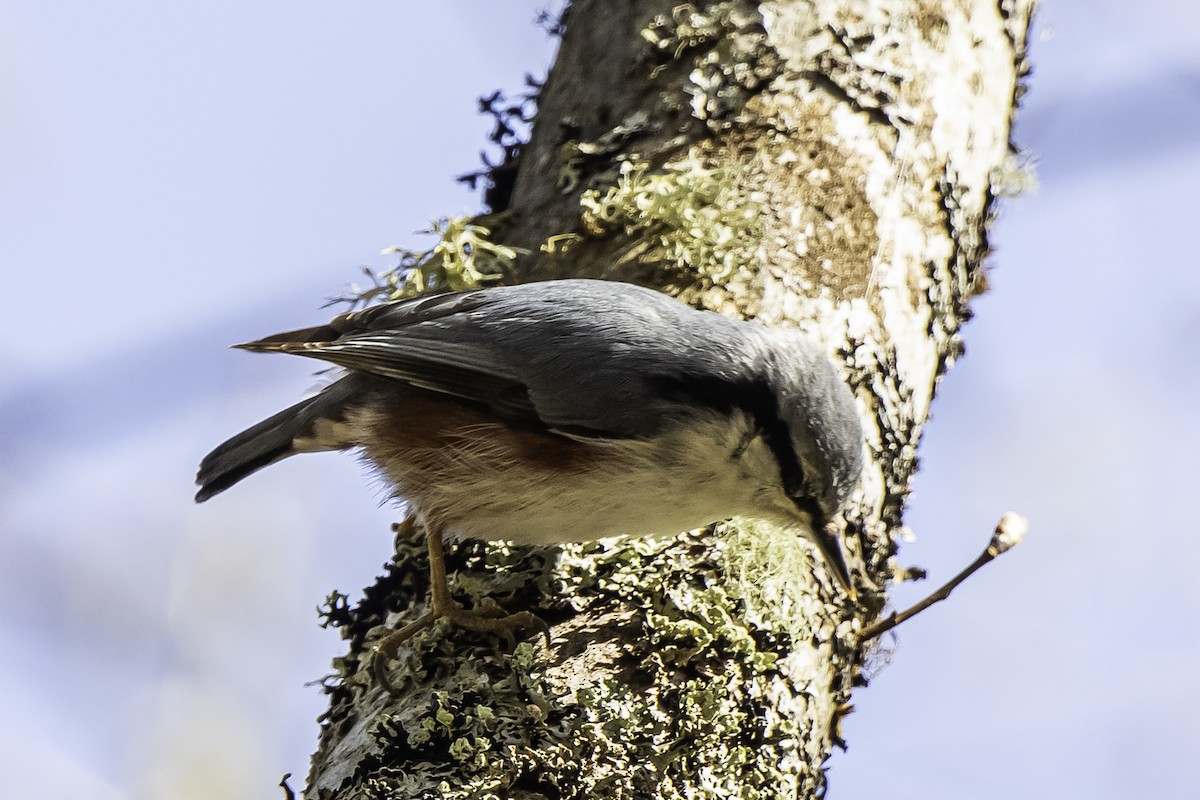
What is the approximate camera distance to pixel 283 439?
8.45ft

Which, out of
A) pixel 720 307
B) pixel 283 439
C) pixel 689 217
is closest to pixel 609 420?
pixel 720 307

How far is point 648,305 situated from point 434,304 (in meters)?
0.48

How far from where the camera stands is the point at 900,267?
8.52ft

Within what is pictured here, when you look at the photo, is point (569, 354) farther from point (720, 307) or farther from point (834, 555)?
point (834, 555)

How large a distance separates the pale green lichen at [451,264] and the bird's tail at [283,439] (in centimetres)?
29

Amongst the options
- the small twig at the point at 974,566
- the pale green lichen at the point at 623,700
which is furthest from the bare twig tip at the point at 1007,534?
the pale green lichen at the point at 623,700

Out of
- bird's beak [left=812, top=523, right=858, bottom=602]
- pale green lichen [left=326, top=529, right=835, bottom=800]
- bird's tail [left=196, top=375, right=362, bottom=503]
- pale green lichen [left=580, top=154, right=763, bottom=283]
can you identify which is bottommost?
pale green lichen [left=326, top=529, right=835, bottom=800]

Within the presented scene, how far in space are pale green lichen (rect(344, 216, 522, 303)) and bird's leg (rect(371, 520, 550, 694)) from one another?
759 millimetres

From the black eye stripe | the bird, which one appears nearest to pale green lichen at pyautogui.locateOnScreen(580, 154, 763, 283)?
the bird

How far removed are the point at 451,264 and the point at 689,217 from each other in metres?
0.59

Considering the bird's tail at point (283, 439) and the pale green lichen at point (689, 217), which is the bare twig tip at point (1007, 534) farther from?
the bird's tail at point (283, 439)

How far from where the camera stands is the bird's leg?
209 cm

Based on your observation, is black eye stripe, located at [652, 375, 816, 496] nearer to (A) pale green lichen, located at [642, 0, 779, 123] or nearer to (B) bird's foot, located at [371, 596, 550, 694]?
(B) bird's foot, located at [371, 596, 550, 694]

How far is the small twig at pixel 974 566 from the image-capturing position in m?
2.15
